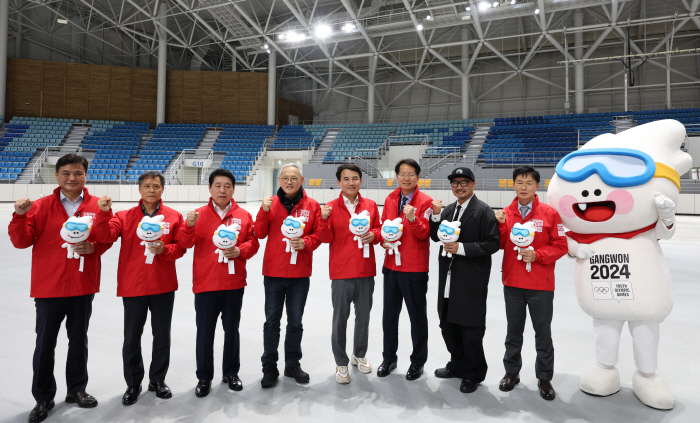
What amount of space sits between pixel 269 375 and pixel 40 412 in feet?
4.58

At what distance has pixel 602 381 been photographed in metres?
2.90

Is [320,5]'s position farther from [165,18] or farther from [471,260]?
[471,260]

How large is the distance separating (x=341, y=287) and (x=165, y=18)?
2559cm

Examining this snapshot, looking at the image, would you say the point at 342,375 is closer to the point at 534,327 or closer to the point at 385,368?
the point at 385,368

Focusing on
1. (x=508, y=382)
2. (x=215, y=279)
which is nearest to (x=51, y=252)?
(x=215, y=279)

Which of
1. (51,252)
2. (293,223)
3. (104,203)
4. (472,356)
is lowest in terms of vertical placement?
(472,356)

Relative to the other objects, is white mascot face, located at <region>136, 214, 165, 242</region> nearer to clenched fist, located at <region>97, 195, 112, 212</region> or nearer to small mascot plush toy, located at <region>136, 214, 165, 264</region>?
small mascot plush toy, located at <region>136, 214, 165, 264</region>

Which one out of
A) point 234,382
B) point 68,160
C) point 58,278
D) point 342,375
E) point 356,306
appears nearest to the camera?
point 58,278

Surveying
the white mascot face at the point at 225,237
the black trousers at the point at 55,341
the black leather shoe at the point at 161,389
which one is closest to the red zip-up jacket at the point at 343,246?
the white mascot face at the point at 225,237

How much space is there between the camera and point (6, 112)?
78.5ft

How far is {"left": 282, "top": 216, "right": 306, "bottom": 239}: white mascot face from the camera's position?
2.97 metres

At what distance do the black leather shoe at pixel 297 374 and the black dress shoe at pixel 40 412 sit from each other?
1517 millimetres

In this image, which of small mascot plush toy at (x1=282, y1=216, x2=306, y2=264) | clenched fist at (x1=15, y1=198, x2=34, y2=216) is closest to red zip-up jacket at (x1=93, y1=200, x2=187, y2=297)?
clenched fist at (x1=15, y1=198, x2=34, y2=216)

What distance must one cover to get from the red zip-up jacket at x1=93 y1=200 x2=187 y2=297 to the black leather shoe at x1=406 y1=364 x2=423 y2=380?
72.1 inches
